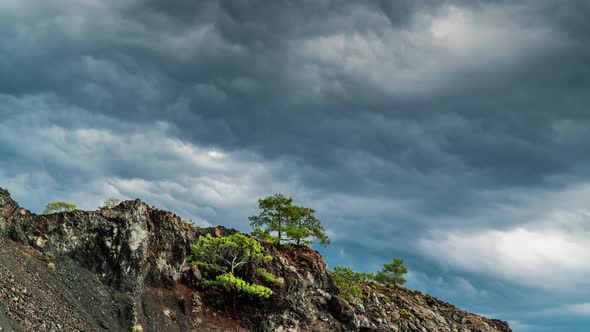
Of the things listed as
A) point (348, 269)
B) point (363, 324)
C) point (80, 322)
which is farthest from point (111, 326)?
point (348, 269)

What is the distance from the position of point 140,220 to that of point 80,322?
50.9 feet

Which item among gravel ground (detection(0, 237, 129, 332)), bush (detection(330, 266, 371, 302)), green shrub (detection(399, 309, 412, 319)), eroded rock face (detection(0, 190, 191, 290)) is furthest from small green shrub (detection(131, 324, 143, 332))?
green shrub (detection(399, 309, 412, 319))

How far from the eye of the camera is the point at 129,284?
4653 cm

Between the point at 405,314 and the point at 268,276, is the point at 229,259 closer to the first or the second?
the point at 268,276

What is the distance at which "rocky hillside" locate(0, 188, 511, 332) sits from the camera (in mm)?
37500

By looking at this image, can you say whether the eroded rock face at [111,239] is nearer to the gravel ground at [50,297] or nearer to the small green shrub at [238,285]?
the gravel ground at [50,297]

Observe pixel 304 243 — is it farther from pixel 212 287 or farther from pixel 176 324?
pixel 176 324

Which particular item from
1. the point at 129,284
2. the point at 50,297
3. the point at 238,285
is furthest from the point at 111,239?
the point at 238,285

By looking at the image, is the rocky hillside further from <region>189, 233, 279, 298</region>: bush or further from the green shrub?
the green shrub

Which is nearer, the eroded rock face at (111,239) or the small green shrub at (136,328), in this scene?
the small green shrub at (136,328)

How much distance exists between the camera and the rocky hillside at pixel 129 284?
123 ft

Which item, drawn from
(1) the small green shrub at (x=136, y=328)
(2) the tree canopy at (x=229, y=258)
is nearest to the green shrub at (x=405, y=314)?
(2) the tree canopy at (x=229, y=258)

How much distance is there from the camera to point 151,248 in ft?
169

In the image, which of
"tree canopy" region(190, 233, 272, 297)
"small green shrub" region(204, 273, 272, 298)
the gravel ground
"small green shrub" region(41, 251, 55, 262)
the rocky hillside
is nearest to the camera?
the gravel ground
